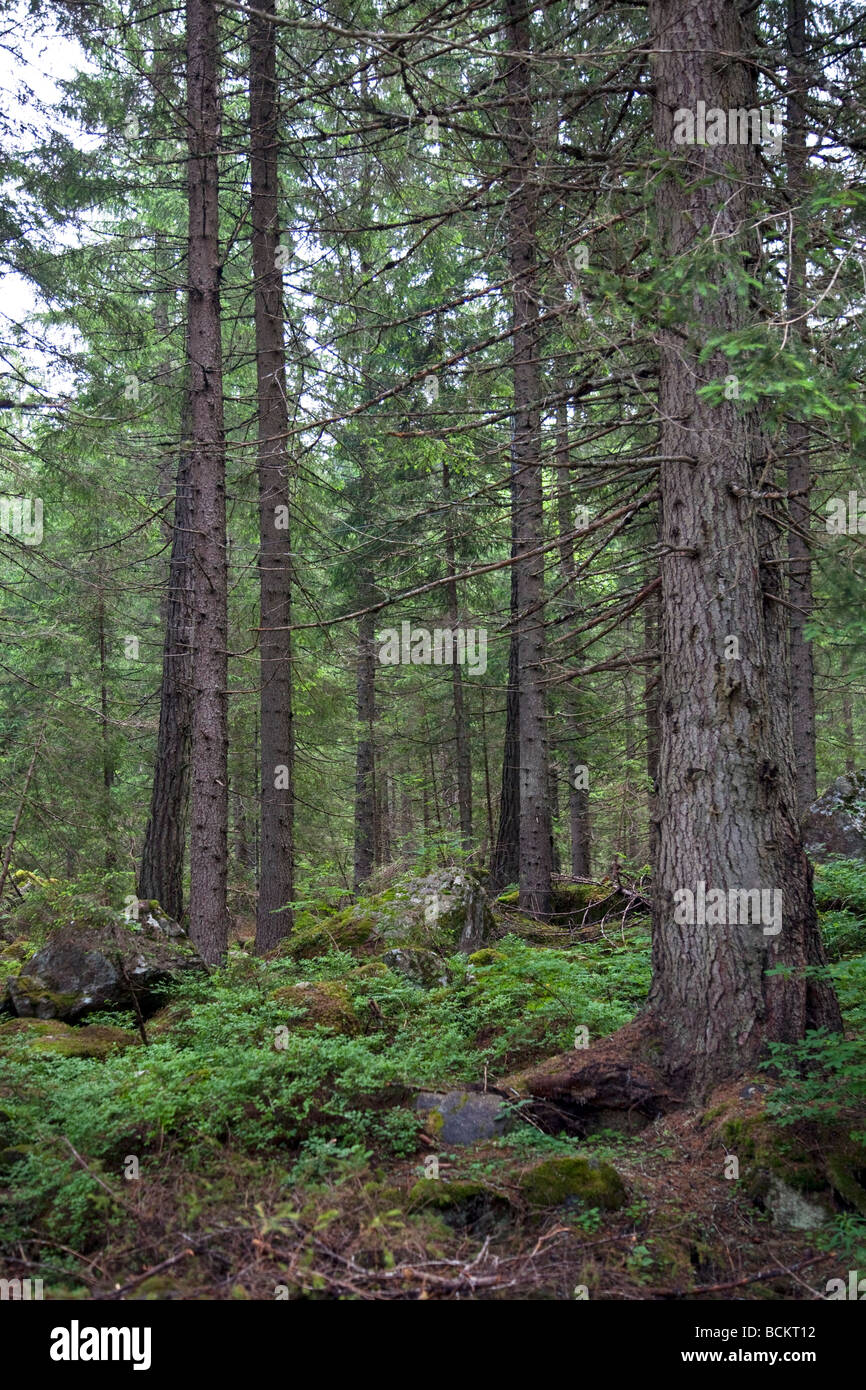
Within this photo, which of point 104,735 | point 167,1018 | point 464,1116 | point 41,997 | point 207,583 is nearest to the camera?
point 464,1116

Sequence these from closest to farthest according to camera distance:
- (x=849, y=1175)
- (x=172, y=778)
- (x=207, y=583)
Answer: (x=849, y=1175) → (x=207, y=583) → (x=172, y=778)

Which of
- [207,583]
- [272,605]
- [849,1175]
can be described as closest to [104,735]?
[272,605]

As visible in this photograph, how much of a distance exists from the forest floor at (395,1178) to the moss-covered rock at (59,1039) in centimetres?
11

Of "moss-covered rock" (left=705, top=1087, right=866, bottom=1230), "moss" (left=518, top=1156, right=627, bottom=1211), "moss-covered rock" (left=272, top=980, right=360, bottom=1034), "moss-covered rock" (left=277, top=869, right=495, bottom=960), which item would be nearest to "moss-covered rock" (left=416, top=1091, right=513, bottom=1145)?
"moss" (left=518, top=1156, right=627, bottom=1211)

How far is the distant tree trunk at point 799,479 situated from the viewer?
476cm

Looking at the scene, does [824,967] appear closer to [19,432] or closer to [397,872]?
[397,872]

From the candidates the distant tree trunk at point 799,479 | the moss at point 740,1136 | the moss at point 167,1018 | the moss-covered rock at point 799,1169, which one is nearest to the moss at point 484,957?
the moss at point 167,1018

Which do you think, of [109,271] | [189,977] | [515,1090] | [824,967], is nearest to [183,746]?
[189,977]

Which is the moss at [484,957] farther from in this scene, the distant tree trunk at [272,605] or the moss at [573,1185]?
the moss at [573,1185]

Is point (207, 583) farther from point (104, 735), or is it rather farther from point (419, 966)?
point (104, 735)

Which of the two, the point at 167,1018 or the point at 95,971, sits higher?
the point at 95,971

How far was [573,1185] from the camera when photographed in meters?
4.04

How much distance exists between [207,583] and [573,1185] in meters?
6.53
